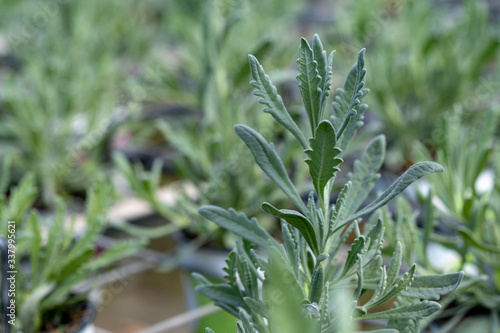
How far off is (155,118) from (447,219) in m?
0.83

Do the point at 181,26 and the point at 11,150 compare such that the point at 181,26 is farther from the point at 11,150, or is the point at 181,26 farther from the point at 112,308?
the point at 112,308

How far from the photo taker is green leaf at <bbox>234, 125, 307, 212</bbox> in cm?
54

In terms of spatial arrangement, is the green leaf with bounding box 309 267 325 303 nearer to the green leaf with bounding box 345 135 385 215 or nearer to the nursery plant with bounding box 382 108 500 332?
the green leaf with bounding box 345 135 385 215

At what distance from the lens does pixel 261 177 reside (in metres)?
1.13

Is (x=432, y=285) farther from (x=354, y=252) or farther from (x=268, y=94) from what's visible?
(x=268, y=94)

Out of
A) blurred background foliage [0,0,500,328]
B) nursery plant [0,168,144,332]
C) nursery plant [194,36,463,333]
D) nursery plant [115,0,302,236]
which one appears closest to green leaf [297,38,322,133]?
nursery plant [194,36,463,333]

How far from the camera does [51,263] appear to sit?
82 centimetres

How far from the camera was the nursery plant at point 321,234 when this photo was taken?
0.50 metres

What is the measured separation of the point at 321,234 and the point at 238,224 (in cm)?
8

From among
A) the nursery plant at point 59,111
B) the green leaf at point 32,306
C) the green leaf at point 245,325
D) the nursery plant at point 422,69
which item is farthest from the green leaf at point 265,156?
the nursery plant at point 59,111

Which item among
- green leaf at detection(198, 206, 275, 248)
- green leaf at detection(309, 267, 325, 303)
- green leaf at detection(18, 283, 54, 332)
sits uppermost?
green leaf at detection(18, 283, 54, 332)

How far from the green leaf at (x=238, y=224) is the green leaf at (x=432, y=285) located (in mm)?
128

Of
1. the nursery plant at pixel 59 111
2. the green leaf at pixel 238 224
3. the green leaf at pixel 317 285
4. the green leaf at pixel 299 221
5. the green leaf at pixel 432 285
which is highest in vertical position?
the nursery plant at pixel 59 111

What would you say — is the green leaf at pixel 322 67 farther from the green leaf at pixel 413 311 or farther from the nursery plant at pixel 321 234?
the green leaf at pixel 413 311
